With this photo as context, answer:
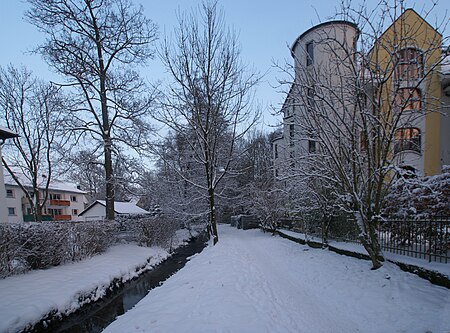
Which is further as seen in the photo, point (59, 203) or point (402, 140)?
point (59, 203)

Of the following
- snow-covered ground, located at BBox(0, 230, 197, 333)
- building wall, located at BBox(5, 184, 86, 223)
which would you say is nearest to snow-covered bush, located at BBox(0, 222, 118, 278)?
snow-covered ground, located at BBox(0, 230, 197, 333)

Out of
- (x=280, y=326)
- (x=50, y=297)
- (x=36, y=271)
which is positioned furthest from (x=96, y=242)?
(x=280, y=326)

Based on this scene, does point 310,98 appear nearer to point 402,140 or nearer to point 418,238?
point 402,140

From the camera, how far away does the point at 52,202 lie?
123ft

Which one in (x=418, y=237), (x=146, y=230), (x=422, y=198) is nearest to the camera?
(x=418, y=237)

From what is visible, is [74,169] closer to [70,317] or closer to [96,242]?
[96,242]

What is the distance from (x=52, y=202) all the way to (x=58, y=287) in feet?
123

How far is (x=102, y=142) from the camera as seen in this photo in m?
14.6

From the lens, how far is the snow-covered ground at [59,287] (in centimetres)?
546

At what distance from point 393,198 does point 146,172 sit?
532 inches

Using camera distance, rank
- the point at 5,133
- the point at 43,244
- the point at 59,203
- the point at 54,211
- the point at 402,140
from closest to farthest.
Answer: the point at 402,140
the point at 43,244
the point at 5,133
the point at 59,203
the point at 54,211

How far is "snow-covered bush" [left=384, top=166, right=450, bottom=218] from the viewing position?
6309 millimetres

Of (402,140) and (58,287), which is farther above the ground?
(402,140)

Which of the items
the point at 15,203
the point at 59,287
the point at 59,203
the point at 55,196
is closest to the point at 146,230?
the point at 59,287
